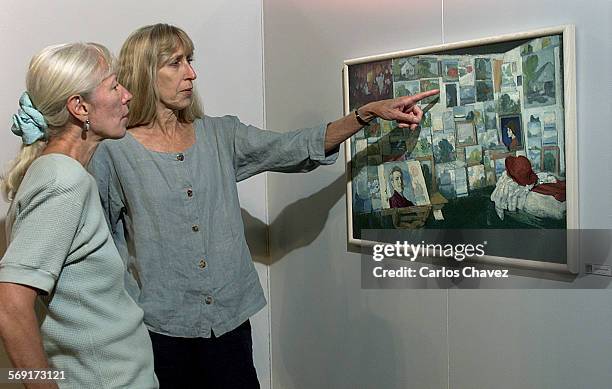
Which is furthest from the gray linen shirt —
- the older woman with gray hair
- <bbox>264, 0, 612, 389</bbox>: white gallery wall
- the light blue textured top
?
the light blue textured top

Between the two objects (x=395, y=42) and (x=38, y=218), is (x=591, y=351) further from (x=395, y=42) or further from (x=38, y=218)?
(x=38, y=218)

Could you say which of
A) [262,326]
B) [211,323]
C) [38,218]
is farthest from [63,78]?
[262,326]

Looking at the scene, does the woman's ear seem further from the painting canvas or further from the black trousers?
the painting canvas

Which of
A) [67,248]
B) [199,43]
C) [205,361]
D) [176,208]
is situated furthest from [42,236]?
[199,43]

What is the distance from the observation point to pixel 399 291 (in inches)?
86.8

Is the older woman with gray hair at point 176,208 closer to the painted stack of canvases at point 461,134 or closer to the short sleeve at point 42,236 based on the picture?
the painted stack of canvases at point 461,134

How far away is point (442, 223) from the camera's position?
2.04m

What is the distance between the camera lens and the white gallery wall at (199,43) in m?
2.30

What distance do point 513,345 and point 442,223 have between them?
0.36m

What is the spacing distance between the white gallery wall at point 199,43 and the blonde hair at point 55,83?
771 mm

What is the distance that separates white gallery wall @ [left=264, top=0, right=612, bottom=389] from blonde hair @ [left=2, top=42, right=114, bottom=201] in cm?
90

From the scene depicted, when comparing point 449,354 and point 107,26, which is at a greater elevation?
point 107,26

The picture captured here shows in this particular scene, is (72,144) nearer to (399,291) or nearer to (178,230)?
(178,230)

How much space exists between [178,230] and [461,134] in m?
0.80
